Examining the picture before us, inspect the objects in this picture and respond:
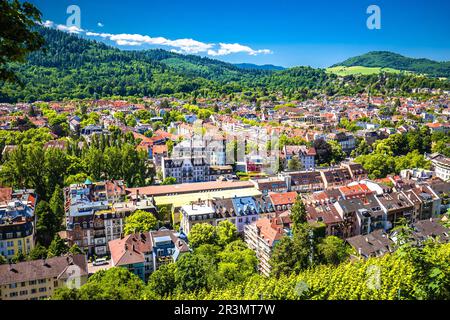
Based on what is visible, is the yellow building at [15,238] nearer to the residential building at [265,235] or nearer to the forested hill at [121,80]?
the residential building at [265,235]

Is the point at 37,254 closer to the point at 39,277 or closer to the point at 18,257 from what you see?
the point at 18,257

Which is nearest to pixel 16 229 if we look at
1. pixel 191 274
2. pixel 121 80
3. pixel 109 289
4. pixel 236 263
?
pixel 109 289

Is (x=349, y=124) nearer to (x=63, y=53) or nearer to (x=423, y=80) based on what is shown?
(x=423, y=80)

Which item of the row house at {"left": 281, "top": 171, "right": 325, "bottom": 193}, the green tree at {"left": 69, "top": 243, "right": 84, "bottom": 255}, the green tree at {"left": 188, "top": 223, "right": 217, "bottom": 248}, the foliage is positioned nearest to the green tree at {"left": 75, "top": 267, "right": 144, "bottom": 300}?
the foliage

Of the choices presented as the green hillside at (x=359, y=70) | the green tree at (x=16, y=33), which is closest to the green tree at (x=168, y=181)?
the green tree at (x=16, y=33)

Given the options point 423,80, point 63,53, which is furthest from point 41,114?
point 423,80
